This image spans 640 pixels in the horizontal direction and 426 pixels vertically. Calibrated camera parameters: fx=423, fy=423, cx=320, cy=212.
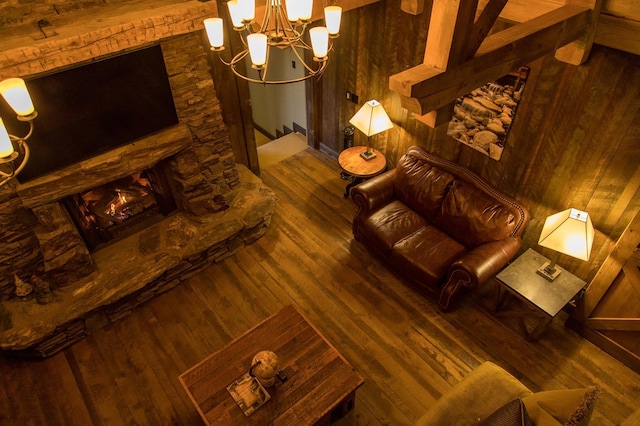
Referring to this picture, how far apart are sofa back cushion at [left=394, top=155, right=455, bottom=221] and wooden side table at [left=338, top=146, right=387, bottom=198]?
1.09 feet

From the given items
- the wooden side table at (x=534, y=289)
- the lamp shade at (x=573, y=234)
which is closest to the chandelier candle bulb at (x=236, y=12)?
the lamp shade at (x=573, y=234)

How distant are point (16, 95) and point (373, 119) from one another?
3076mm

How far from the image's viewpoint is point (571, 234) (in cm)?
300

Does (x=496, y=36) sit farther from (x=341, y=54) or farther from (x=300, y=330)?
(x=341, y=54)

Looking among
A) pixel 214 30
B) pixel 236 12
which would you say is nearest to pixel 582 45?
pixel 236 12

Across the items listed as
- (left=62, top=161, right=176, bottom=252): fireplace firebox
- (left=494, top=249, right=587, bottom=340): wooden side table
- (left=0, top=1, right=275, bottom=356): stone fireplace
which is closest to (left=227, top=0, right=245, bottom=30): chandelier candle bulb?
(left=0, top=1, right=275, bottom=356): stone fireplace

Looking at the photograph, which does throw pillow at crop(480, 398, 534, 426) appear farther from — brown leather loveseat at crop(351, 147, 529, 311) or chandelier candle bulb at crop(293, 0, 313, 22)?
chandelier candle bulb at crop(293, 0, 313, 22)

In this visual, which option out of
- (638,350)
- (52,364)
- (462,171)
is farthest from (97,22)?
(638,350)

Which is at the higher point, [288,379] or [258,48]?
[258,48]

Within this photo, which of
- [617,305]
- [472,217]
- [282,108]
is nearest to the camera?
[617,305]

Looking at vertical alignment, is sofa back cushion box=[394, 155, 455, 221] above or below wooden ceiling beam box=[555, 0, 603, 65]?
below

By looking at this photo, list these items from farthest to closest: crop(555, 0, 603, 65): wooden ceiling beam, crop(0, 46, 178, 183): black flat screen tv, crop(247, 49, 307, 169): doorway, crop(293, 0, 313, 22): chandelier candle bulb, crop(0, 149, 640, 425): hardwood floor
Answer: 1. crop(247, 49, 307, 169): doorway
2. crop(0, 149, 640, 425): hardwood floor
3. crop(0, 46, 178, 183): black flat screen tv
4. crop(555, 0, 603, 65): wooden ceiling beam
5. crop(293, 0, 313, 22): chandelier candle bulb

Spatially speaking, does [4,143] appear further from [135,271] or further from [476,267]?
[476,267]

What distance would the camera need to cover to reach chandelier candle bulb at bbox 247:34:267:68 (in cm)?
201
